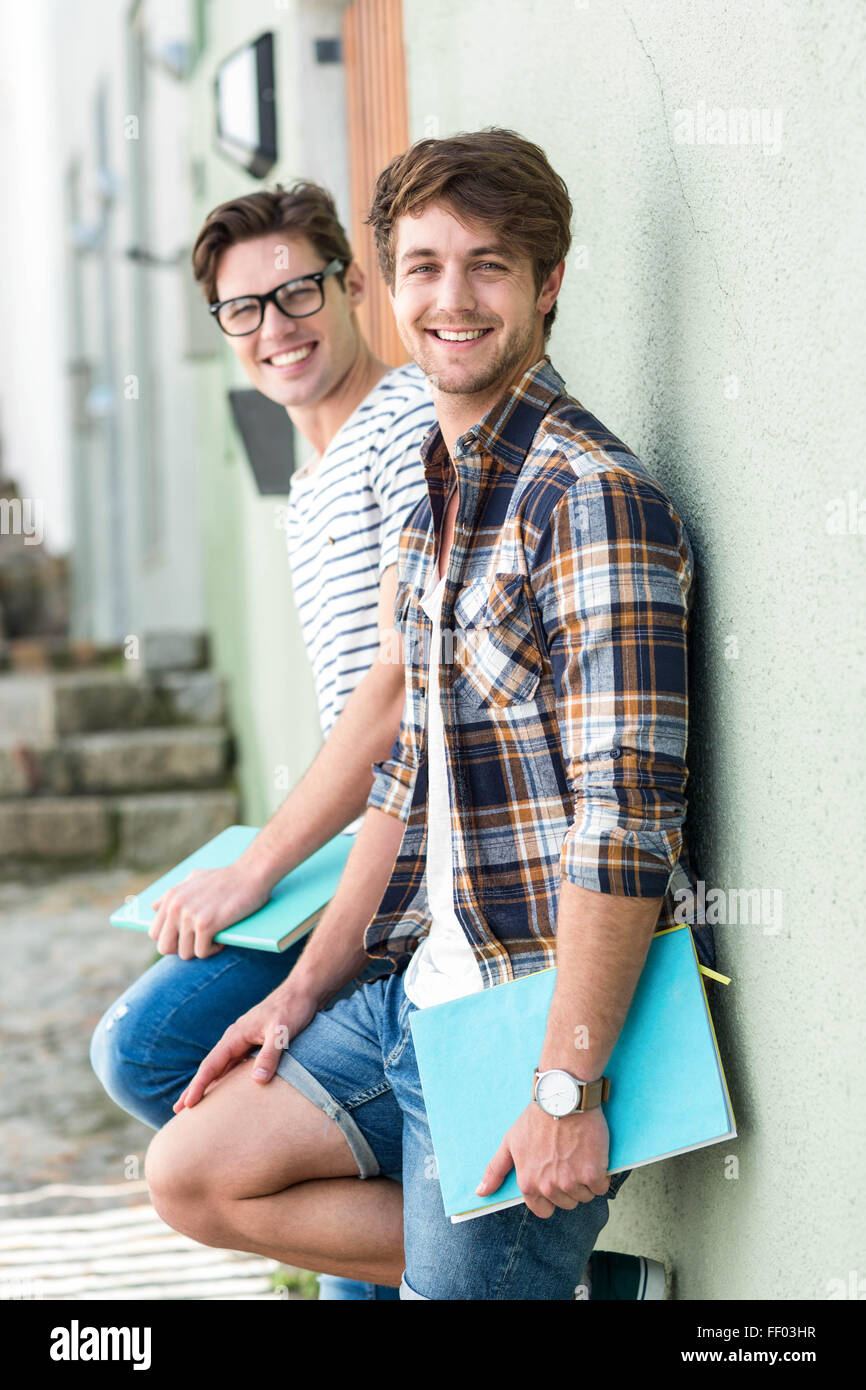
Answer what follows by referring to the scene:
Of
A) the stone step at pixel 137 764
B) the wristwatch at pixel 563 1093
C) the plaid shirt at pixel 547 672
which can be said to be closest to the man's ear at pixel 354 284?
the plaid shirt at pixel 547 672

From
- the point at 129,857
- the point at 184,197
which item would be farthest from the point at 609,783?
the point at 184,197

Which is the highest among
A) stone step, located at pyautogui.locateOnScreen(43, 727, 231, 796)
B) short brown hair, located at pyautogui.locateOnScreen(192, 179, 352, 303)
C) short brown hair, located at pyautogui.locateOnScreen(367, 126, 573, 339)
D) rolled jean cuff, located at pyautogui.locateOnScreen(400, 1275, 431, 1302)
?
short brown hair, located at pyautogui.locateOnScreen(192, 179, 352, 303)

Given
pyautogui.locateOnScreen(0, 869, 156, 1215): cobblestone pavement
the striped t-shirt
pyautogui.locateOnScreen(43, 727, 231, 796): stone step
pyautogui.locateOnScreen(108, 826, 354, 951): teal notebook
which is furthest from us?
pyautogui.locateOnScreen(43, 727, 231, 796): stone step

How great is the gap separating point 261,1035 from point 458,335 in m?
0.94

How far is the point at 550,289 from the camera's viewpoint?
5.55ft

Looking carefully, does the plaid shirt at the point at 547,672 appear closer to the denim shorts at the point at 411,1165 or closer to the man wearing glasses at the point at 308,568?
the denim shorts at the point at 411,1165

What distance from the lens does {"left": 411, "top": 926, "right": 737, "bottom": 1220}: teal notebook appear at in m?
1.45

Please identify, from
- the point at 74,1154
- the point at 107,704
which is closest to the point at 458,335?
the point at 74,1154

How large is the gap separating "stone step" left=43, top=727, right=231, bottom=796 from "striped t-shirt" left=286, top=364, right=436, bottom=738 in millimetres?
4451

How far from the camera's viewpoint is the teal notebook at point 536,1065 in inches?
57.1

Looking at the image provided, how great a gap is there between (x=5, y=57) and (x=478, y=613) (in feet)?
41.8

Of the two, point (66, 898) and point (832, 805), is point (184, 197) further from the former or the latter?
point (832, 805)

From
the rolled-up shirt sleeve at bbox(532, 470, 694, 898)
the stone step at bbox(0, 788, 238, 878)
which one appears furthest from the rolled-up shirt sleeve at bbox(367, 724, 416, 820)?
the stone step at bbox(0, 788, 238, 878)

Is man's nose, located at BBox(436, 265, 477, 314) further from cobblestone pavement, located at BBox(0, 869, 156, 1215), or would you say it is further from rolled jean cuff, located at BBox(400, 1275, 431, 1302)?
cobblestone pavement, located at BBox(0, 869, 156, 1215)
